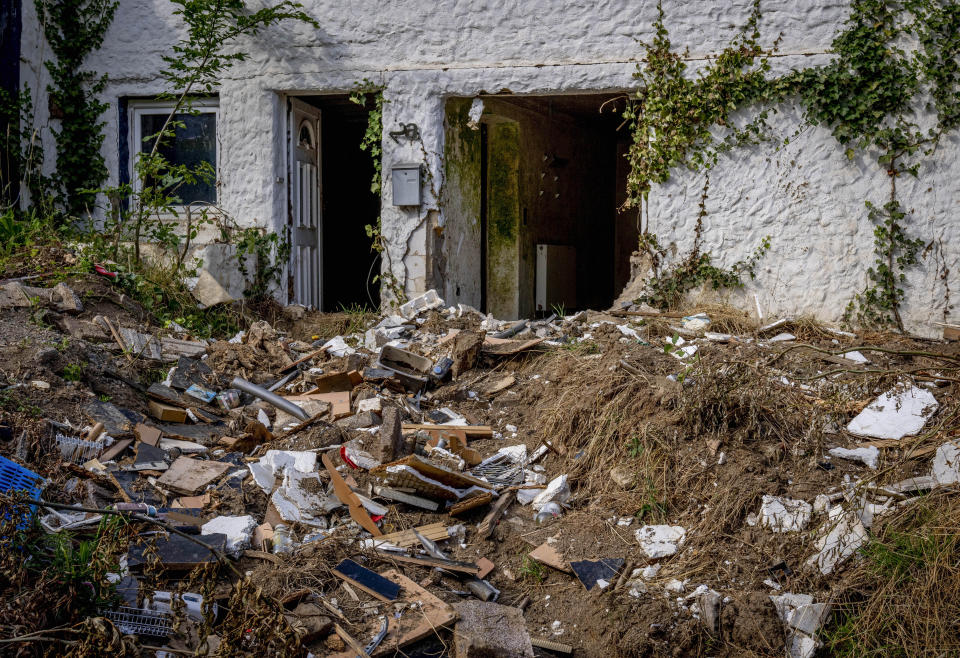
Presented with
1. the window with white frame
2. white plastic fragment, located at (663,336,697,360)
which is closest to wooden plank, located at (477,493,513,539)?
white plastic fragment, located at (663,336,697,360)

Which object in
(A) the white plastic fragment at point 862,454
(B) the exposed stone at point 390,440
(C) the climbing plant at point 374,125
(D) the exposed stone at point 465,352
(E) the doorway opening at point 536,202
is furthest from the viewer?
(E) the doorway opening at point 536,202

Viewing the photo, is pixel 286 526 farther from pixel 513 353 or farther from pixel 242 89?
pixel 242 89

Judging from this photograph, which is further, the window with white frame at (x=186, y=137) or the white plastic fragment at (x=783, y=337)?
the window with white frame at (x=186, y=137)

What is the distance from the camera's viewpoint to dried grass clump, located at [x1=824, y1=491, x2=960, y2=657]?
11.8ft

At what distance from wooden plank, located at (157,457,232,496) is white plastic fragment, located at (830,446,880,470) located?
12.2 feet

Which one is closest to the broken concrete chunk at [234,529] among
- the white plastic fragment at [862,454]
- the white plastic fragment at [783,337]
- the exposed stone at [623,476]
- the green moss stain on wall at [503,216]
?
the exposed stone at [623,476]

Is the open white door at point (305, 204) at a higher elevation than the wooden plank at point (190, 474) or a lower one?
higher

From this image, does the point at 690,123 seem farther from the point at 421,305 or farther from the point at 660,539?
the point at 660,539

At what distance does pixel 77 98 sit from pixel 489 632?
787cm

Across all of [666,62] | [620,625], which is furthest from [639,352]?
[666,62]

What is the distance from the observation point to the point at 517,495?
4871 millimetres

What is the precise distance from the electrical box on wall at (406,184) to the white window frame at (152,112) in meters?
1.99

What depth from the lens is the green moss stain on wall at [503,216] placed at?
31.8 ft

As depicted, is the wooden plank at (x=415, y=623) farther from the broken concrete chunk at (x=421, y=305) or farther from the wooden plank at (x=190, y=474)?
Result: the broken concrete chunk at (x=421, y=305)
